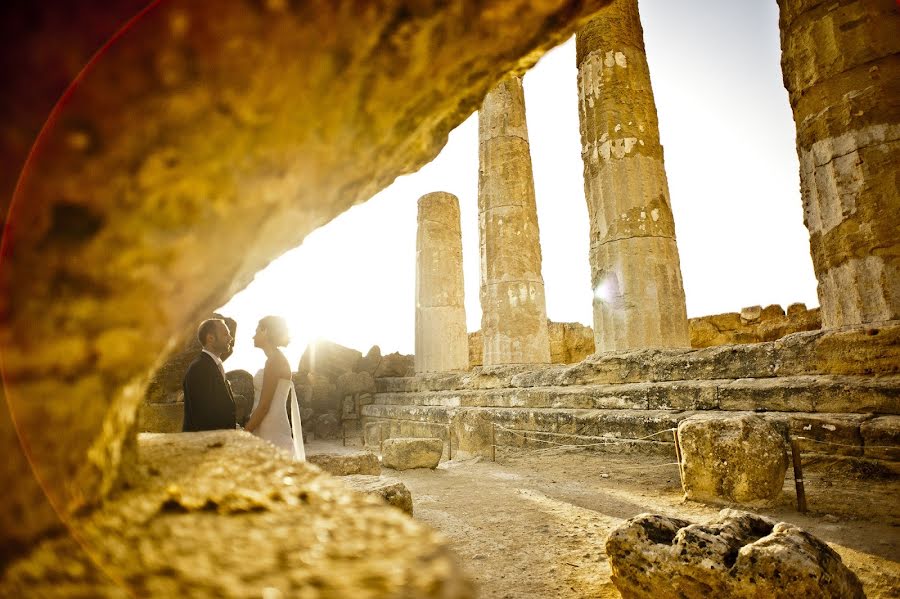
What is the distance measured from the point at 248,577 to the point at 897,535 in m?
4.24

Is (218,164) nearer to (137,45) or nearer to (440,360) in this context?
(137,45)

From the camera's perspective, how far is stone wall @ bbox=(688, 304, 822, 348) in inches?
491

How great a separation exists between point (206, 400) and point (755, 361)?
223 inches

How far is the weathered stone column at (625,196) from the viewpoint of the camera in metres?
7.15

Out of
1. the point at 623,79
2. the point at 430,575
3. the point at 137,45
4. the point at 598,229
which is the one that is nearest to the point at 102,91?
the point at 137,45

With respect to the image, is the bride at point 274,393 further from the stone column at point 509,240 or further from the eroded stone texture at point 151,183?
the stone column at point 509,240

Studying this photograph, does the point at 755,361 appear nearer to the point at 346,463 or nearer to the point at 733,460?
the point at 733,460

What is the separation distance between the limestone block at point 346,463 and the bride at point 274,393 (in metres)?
2.57

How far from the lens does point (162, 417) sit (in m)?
6.61

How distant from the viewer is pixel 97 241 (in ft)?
2.55

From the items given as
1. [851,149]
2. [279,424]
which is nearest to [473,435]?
[279,424]

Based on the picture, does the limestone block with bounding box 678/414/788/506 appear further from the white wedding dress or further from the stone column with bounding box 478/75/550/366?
the stone column with bounding box 478/75/550/366

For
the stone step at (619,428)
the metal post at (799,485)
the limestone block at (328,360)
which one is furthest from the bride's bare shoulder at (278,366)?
the limestone block at (328,360)

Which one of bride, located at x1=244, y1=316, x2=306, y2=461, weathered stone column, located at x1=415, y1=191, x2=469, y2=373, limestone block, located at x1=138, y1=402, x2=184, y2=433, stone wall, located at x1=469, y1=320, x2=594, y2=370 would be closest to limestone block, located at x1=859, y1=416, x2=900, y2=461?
bride, located at x1=244, y1=316, x2=306, y2=461
